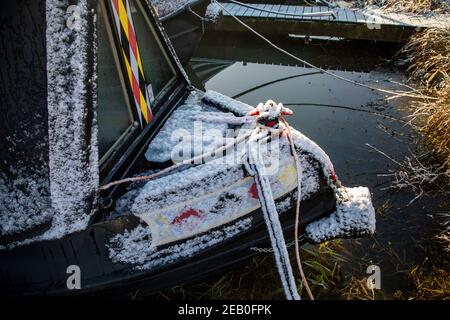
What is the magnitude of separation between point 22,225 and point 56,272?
1.01 ft

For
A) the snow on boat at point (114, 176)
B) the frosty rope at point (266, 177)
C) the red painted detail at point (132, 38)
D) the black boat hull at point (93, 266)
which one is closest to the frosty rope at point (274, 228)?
the frosty rope at point (266, 177)

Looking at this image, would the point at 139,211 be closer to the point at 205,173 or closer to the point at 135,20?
the point at 205,173

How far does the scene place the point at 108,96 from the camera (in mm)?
1955

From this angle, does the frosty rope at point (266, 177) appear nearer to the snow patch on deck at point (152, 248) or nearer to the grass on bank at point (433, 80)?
the snow patch on deck at point (152, 248)

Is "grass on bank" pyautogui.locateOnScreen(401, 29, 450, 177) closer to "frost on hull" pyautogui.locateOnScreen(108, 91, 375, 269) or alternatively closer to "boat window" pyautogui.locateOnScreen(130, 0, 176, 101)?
"frost on hull" pyautogui.locateOnScreen(108, 91, 375, 269)


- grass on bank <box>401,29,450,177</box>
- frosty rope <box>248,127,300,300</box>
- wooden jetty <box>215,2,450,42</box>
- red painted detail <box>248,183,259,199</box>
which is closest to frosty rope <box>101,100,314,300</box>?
frosty rope <box>248,127,300,300</box>

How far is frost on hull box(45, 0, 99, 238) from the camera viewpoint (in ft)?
4.83

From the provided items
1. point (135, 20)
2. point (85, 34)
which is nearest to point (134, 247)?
point (85, 34)

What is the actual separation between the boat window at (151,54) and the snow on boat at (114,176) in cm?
2

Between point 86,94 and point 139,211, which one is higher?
point 86,94

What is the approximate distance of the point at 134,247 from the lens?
1874 millimetres

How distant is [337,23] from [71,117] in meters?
5.17
